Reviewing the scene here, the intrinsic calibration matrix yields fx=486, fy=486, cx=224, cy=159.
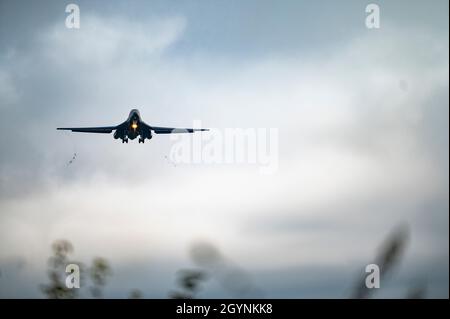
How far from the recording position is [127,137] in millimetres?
56188
